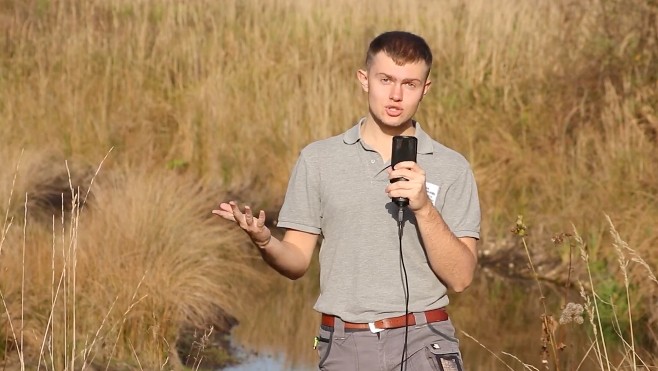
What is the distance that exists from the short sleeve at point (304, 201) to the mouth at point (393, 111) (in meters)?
0.27

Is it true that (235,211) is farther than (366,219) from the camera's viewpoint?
No

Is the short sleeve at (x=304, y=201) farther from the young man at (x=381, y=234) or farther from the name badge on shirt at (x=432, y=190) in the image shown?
the name badge on shirt at (x=432, y=190)

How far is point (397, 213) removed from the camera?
4.05 meters

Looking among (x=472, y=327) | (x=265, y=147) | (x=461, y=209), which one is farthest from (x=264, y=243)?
(x=265, y=147)

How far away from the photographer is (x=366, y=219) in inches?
160

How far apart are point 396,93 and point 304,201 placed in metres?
0.42

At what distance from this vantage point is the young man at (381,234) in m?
4.00

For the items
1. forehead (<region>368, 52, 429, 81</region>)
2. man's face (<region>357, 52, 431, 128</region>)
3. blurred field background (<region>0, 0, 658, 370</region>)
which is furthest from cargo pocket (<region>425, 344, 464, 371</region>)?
blurred field background (<region>0, 0, 658, 370</region>)

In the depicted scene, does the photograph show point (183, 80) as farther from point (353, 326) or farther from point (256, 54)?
point (353, 326)

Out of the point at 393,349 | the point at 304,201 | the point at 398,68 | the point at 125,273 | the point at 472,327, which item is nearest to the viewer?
the point at 393,349

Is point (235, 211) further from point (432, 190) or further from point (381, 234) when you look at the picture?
point (432, 190)

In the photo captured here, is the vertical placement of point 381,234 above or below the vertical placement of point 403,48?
below

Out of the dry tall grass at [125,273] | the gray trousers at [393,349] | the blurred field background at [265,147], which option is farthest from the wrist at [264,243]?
the blurred field background at [265,147]

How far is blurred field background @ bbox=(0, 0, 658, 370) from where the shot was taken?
838cm
